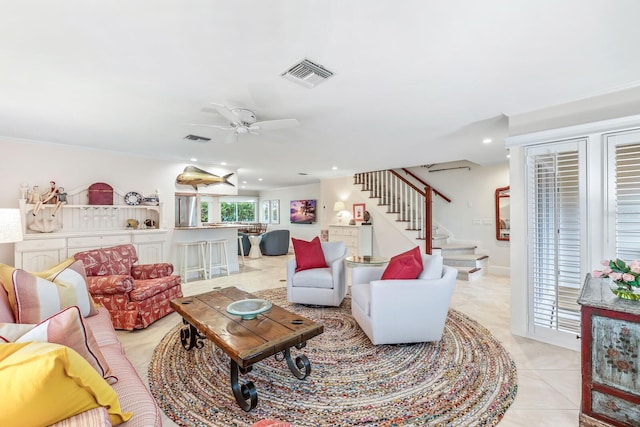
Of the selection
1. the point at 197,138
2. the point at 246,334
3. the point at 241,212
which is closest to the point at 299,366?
the point at 246,334

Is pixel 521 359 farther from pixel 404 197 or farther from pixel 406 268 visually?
pixel 404 197

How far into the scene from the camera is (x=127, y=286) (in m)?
3.01

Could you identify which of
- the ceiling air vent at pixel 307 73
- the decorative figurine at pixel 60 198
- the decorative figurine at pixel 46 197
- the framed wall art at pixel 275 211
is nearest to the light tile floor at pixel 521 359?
the decorative figurine at pixel 60 198

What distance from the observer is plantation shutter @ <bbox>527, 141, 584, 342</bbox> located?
2.60 metres

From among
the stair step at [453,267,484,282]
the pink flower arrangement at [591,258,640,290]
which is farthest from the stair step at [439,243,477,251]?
the pink flower arrangement at [591,258,640,290]

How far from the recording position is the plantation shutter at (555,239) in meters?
2.60

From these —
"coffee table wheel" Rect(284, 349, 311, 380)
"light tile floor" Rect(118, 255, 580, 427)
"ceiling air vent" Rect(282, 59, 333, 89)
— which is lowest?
"light tile floor" Rect(118, 255, 580, 427)

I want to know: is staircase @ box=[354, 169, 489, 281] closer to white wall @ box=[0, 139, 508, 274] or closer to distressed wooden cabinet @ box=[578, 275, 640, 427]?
white wall @ box=[0, 139, 508, 274]

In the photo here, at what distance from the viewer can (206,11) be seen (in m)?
1.46

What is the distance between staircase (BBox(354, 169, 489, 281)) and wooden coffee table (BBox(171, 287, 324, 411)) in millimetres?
4043

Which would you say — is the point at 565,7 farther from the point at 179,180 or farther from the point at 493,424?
the point at 179,180

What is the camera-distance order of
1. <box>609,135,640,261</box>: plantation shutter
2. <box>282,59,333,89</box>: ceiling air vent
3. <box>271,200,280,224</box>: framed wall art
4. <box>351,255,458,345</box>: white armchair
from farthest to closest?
<box>271,200,280,224</box>: framed wall art
<box>351,255,458,345</box>: white armchair
<box>609,135,640,261</box>: plantation shutter
<box>282,59,333,89</box>: ceiling air vent

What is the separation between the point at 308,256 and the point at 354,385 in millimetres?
1973

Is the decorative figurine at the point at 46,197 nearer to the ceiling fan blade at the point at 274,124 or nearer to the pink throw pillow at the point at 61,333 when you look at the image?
the ceiling fan blade at the point at 274,124
